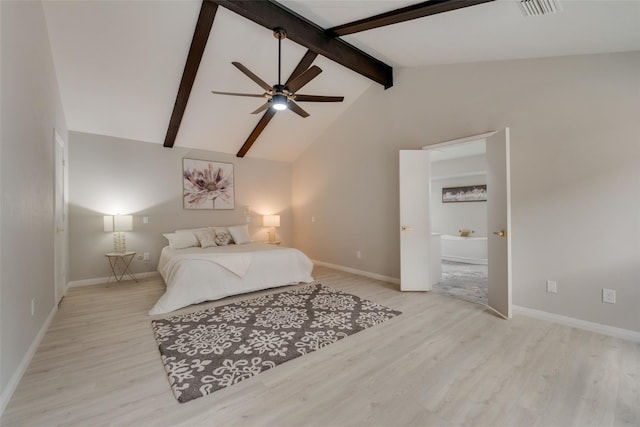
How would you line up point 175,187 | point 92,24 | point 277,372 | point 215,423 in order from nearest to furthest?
point 215,423
point 277,372
point 92,24
point 175,187

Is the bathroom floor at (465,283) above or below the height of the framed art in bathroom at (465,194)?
below

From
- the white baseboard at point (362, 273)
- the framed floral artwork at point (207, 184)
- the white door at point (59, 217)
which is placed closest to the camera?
the white door at point (59, 217)

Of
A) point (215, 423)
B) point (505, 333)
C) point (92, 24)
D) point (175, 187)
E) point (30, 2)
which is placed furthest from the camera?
point (175, 187)

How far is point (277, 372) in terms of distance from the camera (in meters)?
2.09

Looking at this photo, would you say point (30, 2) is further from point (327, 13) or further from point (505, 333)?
point (505, 333)

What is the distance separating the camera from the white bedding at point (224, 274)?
3457 mm

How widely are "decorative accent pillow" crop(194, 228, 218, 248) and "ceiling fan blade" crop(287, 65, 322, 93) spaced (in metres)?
3.11

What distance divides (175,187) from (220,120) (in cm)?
164

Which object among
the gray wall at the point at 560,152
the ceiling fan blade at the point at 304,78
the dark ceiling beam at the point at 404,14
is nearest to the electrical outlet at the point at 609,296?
the gray wall at the point at 560,152

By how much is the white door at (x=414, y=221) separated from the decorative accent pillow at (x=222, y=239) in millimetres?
3232

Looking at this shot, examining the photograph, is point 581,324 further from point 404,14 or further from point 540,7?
point 404,14

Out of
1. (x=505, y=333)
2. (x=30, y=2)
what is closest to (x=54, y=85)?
(x=30, y=2)

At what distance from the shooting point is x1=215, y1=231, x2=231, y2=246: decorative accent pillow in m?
5.19

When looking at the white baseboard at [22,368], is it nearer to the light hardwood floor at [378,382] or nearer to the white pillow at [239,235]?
the light hardwood floor at [378,382]
